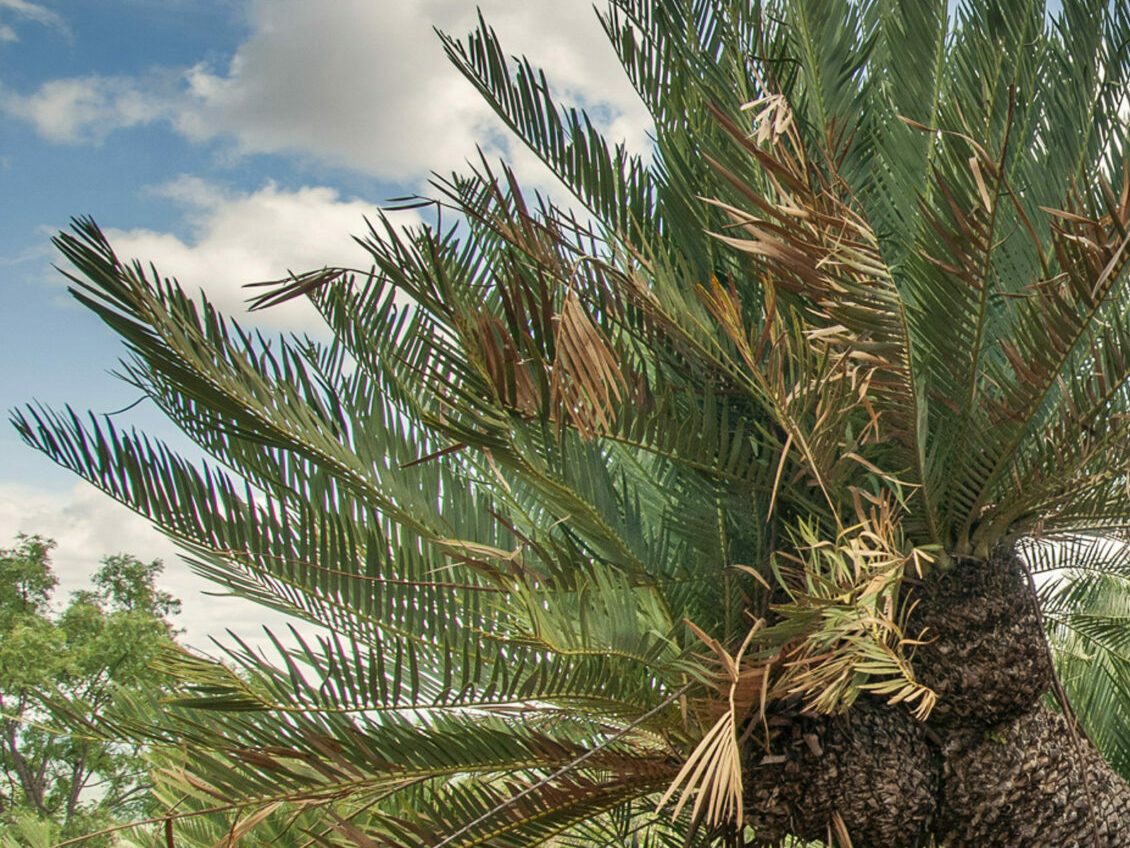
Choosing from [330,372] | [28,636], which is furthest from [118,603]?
[330,372]

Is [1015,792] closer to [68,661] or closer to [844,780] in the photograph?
[844,780]

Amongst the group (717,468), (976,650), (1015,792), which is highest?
(717,468)

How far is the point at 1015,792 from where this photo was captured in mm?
2957

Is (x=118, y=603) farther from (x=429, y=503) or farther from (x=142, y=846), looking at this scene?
(x=429, y=503)

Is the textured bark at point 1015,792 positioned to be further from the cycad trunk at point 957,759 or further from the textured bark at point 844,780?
the textured bark at point 844,780

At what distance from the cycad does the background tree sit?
13.2 m

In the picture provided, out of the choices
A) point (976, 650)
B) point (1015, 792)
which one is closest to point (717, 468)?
point (976, 650)

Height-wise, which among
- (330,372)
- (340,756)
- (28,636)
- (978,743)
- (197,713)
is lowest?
(978,743)

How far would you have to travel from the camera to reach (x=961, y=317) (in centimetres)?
284

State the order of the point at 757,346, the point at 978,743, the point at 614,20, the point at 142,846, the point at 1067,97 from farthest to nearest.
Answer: the point at 142,846 → the point at 614,20 → the point at 1067,97 → the point at 978,743 → the point at 757,346

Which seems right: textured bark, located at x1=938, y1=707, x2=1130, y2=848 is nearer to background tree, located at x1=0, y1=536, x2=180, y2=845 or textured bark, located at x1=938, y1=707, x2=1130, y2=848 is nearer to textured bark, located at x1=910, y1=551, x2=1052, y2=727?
textured bark, located at x1=910, y1=551, x2=1052, y2=727

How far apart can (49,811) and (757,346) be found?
19022 millimetres

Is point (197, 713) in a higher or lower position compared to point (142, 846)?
higher

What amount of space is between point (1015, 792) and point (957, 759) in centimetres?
16
